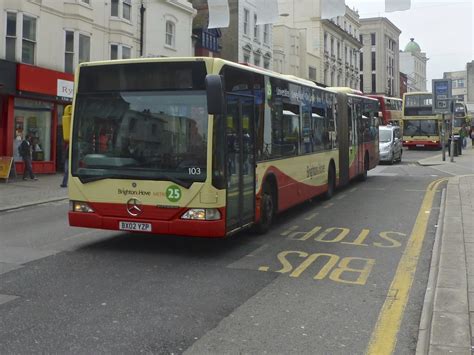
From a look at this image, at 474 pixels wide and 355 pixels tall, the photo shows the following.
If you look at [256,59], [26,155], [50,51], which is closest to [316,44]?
[256,59]

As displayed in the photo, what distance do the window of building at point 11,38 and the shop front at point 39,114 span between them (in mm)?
585

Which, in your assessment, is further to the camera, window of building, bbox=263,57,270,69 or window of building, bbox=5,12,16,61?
window of building, bbox=263,57,270,69

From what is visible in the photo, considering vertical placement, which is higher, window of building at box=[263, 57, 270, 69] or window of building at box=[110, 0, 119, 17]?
window of building at box=[263, 57, 270, 69]

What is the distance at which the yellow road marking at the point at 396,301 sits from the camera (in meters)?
4.46

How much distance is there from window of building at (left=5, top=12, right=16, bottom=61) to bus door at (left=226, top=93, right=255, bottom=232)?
1497cm

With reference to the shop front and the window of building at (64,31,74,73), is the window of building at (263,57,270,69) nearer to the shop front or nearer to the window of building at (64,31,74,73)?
the window of building at (64,31,74,73)

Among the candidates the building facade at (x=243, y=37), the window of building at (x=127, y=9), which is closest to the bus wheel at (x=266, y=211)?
the window of building at (x=127, y=9)

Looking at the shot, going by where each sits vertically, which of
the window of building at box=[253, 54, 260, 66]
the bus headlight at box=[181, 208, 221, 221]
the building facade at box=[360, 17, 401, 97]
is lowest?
the bus headlight at box=[181, 208, 221, 221]

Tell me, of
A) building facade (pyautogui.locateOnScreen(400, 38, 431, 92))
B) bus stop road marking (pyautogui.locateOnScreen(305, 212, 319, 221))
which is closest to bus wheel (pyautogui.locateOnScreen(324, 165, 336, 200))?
bus stop road marking (pyautogui.locateOnScreen(305, 212, 319, 221))

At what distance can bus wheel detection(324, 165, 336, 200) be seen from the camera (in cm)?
1366

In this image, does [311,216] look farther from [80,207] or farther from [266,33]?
[266,33]

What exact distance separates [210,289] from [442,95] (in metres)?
23.8

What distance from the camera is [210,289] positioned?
5.99 m

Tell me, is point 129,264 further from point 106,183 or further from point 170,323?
point 170,323
